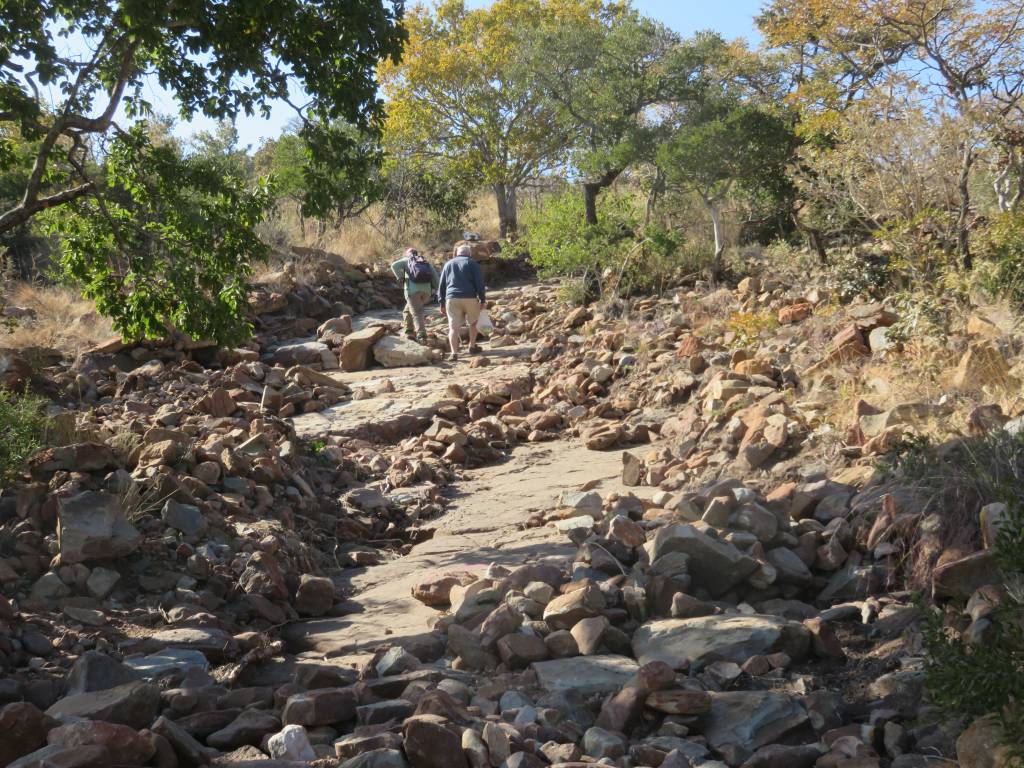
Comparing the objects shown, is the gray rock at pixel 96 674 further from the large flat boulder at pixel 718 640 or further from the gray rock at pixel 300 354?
the gray rock at pixel 300 354

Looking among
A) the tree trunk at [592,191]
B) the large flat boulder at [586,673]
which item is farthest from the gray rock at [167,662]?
the tree trunk at [592,191]

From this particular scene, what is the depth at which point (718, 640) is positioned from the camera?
4172mm

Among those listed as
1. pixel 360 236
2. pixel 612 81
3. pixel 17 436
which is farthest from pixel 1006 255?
pixel 360 236

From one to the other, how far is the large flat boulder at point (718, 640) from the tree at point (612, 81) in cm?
1158

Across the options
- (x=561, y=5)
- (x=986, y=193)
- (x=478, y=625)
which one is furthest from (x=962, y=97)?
(x=561, y=5)

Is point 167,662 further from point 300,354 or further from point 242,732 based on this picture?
point 300,354

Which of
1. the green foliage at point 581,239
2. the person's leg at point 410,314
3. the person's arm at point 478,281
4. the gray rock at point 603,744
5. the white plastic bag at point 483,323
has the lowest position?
the gray rock at point 603,744

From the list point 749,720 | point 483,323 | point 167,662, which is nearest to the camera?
point 749,720

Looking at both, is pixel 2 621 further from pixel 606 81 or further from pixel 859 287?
pixel 606 81

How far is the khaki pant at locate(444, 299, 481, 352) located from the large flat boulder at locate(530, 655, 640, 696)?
8.74m

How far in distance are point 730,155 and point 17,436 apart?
1053cm

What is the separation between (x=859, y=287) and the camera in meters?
10.1

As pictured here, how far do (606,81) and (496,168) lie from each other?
5.29m

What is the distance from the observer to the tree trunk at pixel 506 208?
73.0ft
